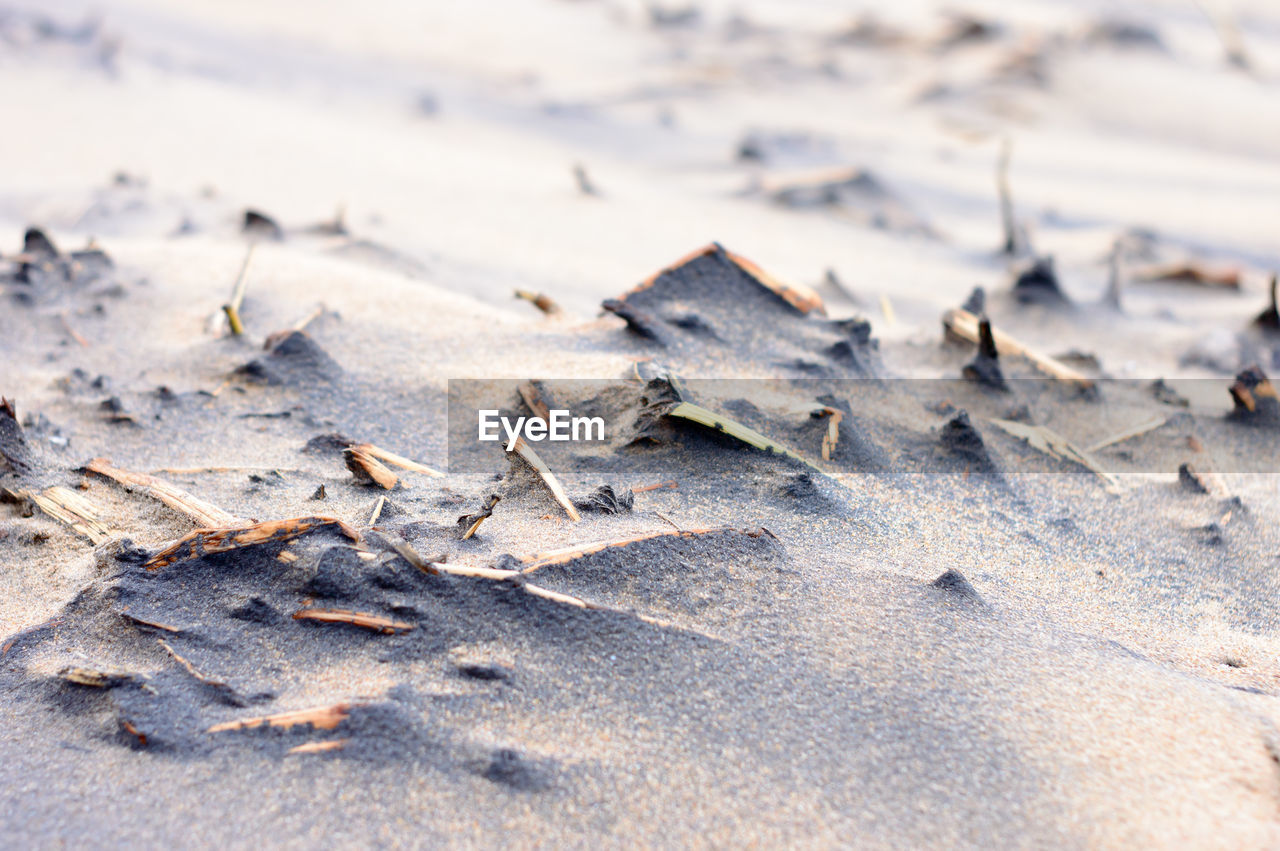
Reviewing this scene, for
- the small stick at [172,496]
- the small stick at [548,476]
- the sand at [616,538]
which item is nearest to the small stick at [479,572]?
the sand at [616,538]

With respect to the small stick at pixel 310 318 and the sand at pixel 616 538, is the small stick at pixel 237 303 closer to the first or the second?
the sand at pixel 616 538

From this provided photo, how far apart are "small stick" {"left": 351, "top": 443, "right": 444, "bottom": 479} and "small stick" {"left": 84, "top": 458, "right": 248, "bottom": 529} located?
0.32 metres

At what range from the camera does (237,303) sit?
2766 mm

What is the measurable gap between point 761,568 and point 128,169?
456 centimetres

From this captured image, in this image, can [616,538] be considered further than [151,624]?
Yes

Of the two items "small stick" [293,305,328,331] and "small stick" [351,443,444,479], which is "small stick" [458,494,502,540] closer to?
"small stick" [351,443,444,479]

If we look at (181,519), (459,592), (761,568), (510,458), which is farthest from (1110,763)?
(181,519)

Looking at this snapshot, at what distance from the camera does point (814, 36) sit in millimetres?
9266

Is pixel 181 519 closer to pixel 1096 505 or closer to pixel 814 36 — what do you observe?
pixel 1096 505

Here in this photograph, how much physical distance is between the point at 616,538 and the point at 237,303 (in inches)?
68.5

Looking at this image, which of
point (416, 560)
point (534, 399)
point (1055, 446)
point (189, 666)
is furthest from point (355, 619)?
point (1055, 446)

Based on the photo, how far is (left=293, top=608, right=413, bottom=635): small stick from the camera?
1.38 meters

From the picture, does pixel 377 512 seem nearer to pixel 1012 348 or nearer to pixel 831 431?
pixel 831 431

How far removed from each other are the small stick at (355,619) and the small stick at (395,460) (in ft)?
1.82
